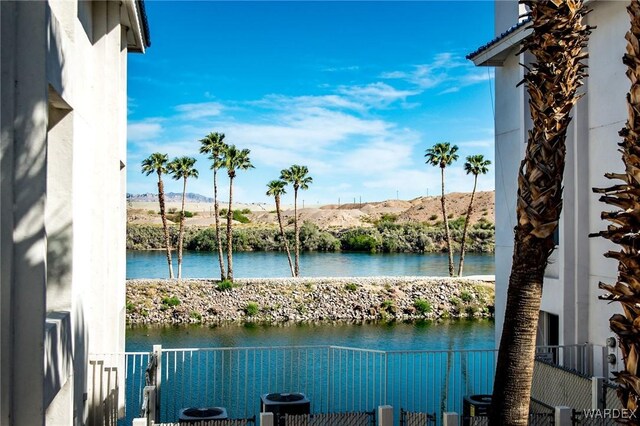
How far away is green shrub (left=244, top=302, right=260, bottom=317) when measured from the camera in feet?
135

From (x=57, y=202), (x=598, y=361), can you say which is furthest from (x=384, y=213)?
(x=57, y=202)

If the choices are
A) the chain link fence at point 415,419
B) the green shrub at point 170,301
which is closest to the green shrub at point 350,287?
the green shrub at point 170,301

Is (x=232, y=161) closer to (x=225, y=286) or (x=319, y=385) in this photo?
(x=225, y=286)

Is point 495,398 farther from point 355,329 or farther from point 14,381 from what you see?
point 355,329

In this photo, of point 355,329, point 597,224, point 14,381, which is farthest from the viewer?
point 355,329

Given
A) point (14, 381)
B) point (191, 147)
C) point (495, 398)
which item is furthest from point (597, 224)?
point (191, 147)

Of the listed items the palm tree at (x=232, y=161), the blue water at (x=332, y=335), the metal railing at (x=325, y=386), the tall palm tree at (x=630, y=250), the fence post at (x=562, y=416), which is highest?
the palm tree at (x=232, y=161)

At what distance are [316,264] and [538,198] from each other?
200ft

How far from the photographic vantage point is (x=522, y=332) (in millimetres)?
8008

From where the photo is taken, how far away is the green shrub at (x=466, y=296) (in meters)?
43.5

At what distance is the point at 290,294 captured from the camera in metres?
42.7

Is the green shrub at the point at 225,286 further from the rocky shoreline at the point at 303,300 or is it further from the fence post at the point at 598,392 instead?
the fence post at the point at 598,392

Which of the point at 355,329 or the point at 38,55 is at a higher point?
the point at 38,55

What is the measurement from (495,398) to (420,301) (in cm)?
3486
